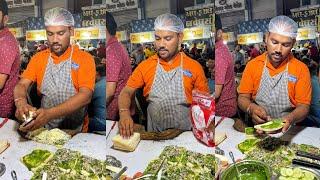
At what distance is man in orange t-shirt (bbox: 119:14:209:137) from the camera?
261 centimetres

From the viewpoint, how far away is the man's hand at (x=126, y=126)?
271 cm

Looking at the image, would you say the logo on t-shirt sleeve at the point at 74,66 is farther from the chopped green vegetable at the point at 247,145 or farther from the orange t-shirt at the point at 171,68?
the chopped green vegetable at the point at 247,145

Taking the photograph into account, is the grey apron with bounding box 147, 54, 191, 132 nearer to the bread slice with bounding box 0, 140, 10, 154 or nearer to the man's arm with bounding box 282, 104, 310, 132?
the man's arm with bounding box 282, 104, 310, 132

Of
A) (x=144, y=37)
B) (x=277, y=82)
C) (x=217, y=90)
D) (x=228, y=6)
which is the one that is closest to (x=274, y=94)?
(x=277, y=82)

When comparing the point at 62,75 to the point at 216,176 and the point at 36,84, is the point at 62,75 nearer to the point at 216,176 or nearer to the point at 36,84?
the point at 36,84

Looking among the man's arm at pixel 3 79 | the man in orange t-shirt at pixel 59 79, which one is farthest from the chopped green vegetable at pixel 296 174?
the man's arm at pixel 3 79

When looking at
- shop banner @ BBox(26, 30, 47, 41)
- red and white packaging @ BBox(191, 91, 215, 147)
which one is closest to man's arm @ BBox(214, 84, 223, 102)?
red and white packaging @ BBox(191, 91, 215, 147)

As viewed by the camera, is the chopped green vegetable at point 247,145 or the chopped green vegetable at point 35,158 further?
the chopped green vegetable at point 247,145

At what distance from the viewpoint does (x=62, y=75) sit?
104 inches

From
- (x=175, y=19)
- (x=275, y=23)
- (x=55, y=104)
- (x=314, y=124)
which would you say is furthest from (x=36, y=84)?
(x=314, y=124)

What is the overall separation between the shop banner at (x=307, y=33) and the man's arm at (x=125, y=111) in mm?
1024

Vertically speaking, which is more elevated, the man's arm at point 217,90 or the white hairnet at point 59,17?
the white hairnet at point 59,17

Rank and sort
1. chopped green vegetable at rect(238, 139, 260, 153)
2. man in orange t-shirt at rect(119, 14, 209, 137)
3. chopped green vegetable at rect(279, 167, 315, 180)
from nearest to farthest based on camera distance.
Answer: chopped green vegetable at rect(279, 167, 315, 180) < man in orange t-shirt at rect(119, 14, 209, 137) < chopped green vegetable at rect(238, 139, 260, 153)

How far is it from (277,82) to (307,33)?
1.09ft
